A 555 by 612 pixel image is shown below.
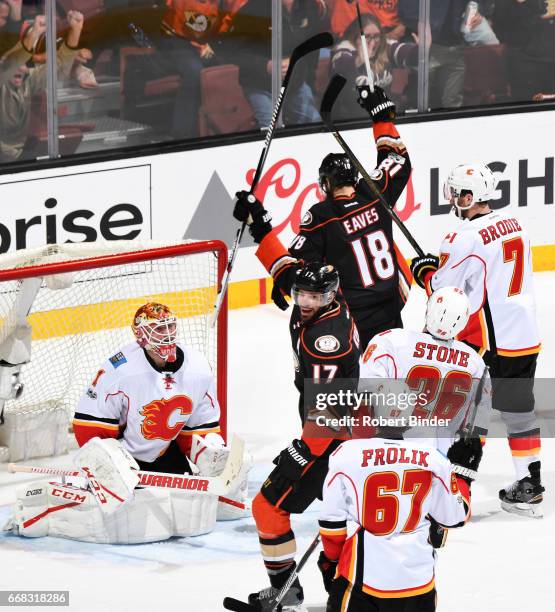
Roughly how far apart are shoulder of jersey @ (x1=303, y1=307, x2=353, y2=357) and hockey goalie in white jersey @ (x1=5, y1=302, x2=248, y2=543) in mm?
573

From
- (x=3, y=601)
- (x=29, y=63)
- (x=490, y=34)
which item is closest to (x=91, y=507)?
(x=3, y=601)

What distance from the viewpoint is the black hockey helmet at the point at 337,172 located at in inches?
238

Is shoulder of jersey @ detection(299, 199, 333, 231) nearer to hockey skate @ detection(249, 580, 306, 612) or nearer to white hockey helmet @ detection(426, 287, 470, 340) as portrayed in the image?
white hockey helmet @ detection(426, 287, 470, 340)

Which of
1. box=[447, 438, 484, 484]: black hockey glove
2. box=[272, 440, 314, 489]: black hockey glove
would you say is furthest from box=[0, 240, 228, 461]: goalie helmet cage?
box=[447, 438, 484, 484]: black hockey glove

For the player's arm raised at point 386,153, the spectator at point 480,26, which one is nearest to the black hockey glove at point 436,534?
the player's arm raised at point 386,153

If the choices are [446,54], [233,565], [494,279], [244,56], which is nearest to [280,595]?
[233,565]

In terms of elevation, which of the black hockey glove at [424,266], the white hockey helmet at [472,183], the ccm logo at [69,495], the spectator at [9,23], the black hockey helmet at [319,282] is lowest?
the ccm logo at [69,495]

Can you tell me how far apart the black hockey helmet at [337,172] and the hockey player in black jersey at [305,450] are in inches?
40.1

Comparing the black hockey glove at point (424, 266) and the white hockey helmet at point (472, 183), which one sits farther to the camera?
the black hockey glove at point (424, 266)

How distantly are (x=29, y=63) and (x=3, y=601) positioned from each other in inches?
139

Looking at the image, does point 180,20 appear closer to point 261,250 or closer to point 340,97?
point 340,97

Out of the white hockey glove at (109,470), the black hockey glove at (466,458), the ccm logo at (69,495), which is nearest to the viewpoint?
the black hockey glove at (466,458)

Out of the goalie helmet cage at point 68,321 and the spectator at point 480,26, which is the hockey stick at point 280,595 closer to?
the goalie helmet cage at point 68,321

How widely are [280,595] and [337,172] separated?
1904 mm
